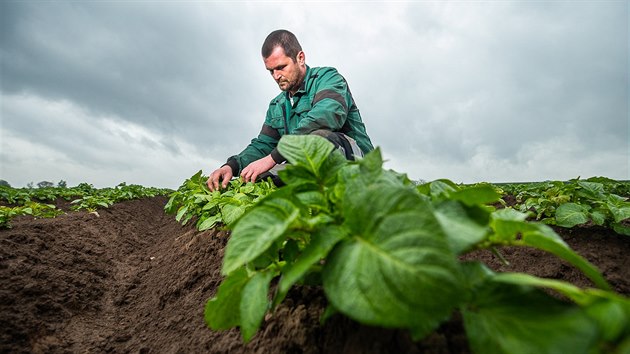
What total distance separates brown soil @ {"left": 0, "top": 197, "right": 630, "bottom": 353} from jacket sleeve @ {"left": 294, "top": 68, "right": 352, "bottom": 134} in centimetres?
147

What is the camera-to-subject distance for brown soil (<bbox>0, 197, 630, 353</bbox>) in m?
1.00

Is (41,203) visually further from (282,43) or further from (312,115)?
(312,115)

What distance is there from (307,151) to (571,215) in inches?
82.8

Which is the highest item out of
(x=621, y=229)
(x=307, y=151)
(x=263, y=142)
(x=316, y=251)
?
(x=263, y=142)

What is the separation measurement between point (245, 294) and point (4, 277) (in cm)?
240

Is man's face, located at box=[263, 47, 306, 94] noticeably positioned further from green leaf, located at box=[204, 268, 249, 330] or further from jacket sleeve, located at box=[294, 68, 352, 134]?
green leaf, located at box=[204, 268, 249, 330]

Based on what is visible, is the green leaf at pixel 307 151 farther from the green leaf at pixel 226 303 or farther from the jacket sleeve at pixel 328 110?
the jacket sleeve at pixel 328 110

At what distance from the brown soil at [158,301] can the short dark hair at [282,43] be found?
243 centimetres

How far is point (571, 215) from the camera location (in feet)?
7.38

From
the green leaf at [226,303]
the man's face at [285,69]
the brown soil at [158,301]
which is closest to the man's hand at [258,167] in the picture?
the brown soil at [158,301]

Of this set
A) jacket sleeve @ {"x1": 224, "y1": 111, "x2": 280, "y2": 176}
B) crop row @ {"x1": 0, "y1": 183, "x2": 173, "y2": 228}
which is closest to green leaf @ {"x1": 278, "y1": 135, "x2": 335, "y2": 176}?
crop row @ {"x1": 0, "y1": 183, "x2": 173, "y2": 228}

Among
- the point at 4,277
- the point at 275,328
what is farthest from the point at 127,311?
the point at 275,328

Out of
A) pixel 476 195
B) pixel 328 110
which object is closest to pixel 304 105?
pixel 328 110

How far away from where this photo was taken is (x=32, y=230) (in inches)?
133
